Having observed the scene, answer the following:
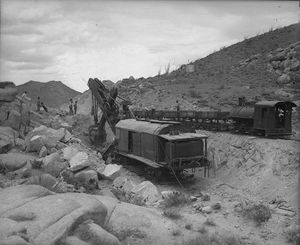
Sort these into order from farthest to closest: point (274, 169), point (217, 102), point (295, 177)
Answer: point (217, 102) → point (274, 169) → point (295, 177)

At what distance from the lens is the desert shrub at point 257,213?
12.7 meters

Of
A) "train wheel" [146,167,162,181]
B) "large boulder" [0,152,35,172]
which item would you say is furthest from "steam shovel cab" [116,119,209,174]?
"large boulder" [0,152,35,172]

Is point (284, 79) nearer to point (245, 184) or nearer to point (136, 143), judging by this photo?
point (136, 143)

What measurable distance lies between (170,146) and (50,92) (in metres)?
46.6

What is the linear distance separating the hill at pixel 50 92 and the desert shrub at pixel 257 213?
45.8 metres

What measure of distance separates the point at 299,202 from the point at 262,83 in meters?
31.2

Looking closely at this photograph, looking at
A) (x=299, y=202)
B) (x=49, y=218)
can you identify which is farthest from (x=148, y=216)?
(x=299, y=202)

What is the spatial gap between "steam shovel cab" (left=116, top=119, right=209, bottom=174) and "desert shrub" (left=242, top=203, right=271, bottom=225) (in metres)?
5.07

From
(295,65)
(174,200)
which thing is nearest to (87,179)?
(174,200)

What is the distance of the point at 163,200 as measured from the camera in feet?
47.8

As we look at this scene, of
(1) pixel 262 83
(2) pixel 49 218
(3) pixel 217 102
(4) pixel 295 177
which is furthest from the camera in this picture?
(1) pixel 262 83

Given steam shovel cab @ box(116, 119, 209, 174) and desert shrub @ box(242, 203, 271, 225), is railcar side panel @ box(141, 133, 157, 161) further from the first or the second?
desert shrub @ box(242, 203, 271, 225)

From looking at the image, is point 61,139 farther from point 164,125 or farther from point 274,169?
point 274,169

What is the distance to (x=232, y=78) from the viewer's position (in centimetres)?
4744
